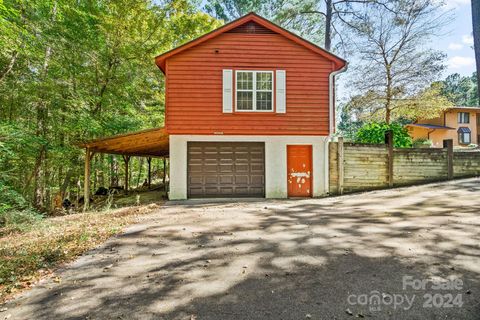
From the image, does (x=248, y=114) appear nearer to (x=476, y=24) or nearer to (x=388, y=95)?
(x=476, y=24)

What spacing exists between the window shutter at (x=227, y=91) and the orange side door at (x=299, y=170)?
2819 millimetres

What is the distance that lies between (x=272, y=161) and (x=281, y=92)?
2.69 meters

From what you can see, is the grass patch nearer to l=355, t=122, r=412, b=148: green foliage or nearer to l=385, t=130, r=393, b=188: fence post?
l=385, t=130, r=393, b=188: fence post

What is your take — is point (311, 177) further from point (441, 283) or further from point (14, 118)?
point (14, 118)

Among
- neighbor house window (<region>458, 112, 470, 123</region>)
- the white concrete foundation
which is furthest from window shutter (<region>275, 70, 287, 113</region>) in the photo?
neighbor house window (<region>458, 112, 470, 123</region>)

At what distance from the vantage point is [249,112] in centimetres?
1091

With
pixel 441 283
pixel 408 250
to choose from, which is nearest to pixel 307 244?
pixel 408 250

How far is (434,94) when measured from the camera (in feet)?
55.3

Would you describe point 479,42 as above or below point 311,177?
above

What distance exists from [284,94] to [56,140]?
10.2 metres

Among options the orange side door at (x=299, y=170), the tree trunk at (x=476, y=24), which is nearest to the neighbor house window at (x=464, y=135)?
the orange side door at (x=299, y=170)

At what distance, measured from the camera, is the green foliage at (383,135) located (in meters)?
12.6

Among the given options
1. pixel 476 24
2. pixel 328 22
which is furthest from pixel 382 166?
pixel 328 22

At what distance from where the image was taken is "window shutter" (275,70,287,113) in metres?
11.0
